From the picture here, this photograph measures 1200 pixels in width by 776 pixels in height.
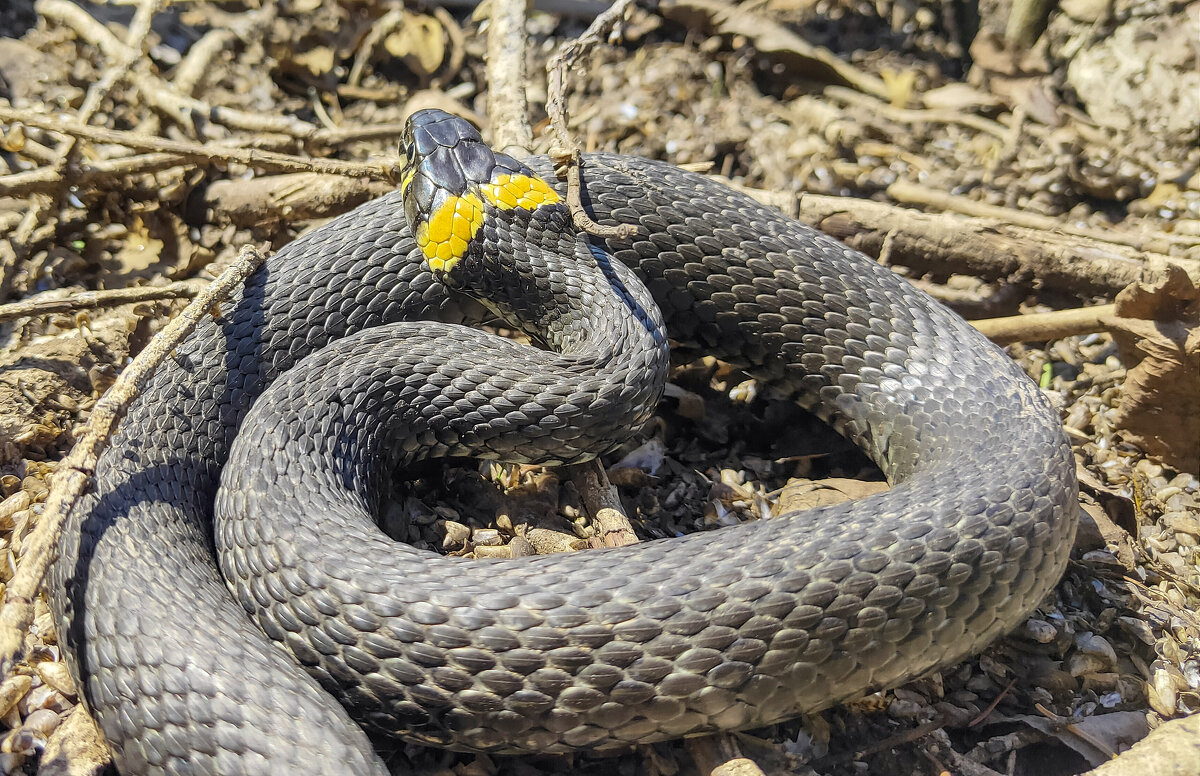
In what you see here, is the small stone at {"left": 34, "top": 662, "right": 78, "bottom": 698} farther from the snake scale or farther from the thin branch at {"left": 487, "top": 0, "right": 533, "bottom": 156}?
the thin branch at {"left": 487, "top": 0, "right": 533, "bottom": 156}

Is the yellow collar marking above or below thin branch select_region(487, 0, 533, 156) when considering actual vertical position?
below

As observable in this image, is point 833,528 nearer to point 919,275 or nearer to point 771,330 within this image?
point 771,330

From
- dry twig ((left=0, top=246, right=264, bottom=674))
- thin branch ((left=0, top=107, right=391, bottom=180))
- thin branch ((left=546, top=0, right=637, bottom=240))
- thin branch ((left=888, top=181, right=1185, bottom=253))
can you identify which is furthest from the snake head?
thin branch ((left=888, top=181, right=1185, bottom=253))

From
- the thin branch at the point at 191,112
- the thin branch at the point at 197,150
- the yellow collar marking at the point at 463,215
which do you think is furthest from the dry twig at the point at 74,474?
the thin branch at the point at 191,112

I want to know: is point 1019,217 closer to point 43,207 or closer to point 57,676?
point 57,676

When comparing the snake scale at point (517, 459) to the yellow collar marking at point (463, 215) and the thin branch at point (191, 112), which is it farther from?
the thin branch at point (191, 112)

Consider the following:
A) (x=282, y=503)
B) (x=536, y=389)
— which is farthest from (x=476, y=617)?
(x=536, y=389)

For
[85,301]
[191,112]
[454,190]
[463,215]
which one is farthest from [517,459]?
[191,112]
